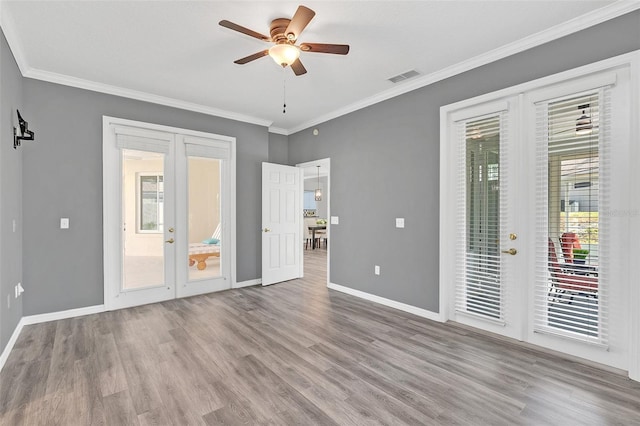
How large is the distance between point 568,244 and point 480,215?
2.67 ft

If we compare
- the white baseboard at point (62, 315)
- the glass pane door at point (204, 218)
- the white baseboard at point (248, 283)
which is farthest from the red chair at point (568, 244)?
the white baseboard at point (62, 315)

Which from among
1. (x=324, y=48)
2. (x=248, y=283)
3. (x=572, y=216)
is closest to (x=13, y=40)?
(x=324, y=48)

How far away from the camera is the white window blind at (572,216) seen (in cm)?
258

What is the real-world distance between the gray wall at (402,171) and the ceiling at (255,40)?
0.51ft

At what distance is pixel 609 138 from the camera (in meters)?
2.54

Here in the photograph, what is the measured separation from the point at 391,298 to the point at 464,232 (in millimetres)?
1364

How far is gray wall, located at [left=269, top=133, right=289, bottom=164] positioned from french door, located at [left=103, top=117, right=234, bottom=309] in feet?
3.47

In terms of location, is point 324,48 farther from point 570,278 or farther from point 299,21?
point 570,278

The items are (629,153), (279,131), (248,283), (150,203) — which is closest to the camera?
(629,153)

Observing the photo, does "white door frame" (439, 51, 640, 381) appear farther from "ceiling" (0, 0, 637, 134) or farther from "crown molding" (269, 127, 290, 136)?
"crown molding" (269, 127, 290, 136)

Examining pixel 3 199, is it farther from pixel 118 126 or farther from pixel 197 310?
pixel 197 310

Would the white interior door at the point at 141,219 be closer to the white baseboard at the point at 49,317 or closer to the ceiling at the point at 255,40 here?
the white baseboard at the point at 49,317

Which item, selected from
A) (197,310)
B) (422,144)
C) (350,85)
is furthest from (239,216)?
(422,144)

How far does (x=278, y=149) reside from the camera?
242 inches
